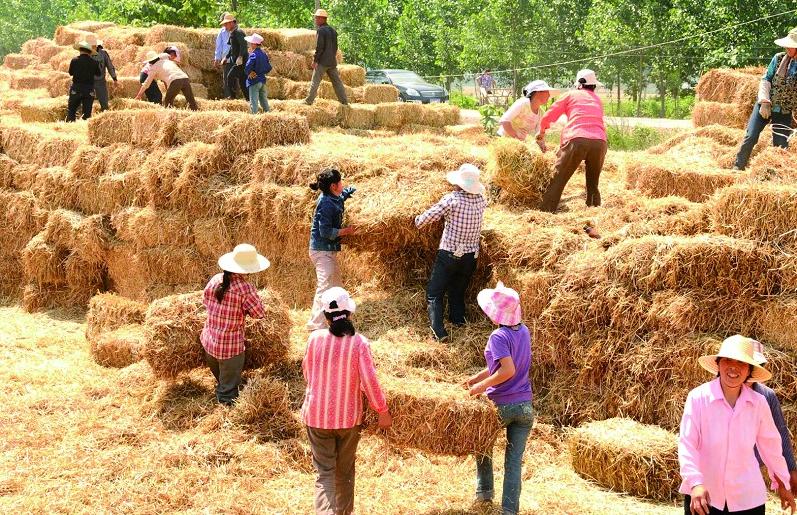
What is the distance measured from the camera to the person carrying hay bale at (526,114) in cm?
1286

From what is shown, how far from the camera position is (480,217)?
402 inches

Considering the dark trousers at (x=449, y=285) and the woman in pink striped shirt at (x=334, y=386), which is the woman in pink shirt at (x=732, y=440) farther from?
the dark trousers at (x=449, y=285)

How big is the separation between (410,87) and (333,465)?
97.2 feet

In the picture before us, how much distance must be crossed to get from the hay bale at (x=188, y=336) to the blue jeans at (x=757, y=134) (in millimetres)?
6202

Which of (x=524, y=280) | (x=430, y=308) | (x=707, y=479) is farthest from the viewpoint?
(x=430, y=308)

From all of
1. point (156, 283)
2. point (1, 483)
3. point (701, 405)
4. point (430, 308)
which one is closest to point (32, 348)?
point (156, 283)

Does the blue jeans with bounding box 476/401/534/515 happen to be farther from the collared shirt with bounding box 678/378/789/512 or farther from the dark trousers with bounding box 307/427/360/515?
the collared shirt with bounding box 678/378/789/512

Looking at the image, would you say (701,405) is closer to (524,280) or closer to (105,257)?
(524,280)

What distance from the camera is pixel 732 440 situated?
5.77 meters

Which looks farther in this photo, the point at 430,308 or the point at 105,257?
the point at 105,257

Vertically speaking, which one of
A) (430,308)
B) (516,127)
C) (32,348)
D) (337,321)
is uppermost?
(516,127)

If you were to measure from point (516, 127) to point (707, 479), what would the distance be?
8.17 m

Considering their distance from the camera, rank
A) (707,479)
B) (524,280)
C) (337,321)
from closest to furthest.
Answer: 1. (707,479)
2. (337,321)
3. (524,280)

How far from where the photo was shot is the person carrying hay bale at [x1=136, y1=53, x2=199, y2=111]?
1702cm
